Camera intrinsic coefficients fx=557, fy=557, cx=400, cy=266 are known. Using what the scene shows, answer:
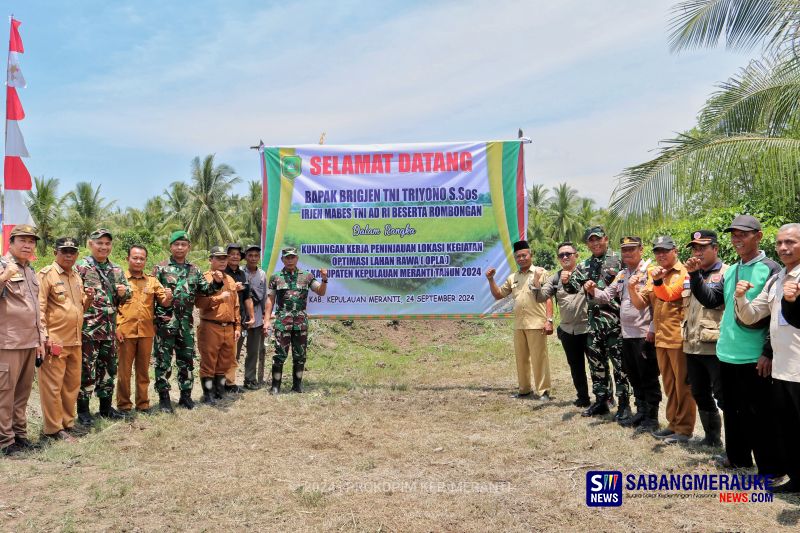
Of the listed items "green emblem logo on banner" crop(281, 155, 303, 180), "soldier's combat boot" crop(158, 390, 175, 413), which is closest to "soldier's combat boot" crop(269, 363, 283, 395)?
"soldier's combat boot" crop(158, 390, 175, 413)

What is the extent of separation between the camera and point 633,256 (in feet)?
17.3

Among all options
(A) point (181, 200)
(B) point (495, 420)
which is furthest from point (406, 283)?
(A) point (181, 200)

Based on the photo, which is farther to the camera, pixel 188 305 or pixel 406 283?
pixel 406 283

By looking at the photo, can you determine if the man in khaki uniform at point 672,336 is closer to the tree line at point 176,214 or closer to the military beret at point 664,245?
the military beret at point 664,245

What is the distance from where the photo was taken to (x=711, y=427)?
4.53m

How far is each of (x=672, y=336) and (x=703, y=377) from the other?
46 centimetres

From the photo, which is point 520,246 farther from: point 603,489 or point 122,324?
point 122,324

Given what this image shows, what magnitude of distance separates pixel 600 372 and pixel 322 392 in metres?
3.43

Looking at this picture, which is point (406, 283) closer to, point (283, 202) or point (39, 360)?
point (283, 202)

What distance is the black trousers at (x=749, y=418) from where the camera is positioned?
3764mm

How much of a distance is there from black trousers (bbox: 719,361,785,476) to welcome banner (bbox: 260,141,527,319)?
346 cm

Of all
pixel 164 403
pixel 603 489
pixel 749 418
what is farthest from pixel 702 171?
pixel 164 403

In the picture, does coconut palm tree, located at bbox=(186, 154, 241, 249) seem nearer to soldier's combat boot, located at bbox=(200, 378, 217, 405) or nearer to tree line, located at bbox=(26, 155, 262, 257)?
tree line, located at bbox=(26, 155, 262, 257)

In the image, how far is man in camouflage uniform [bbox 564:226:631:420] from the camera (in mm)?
5453
